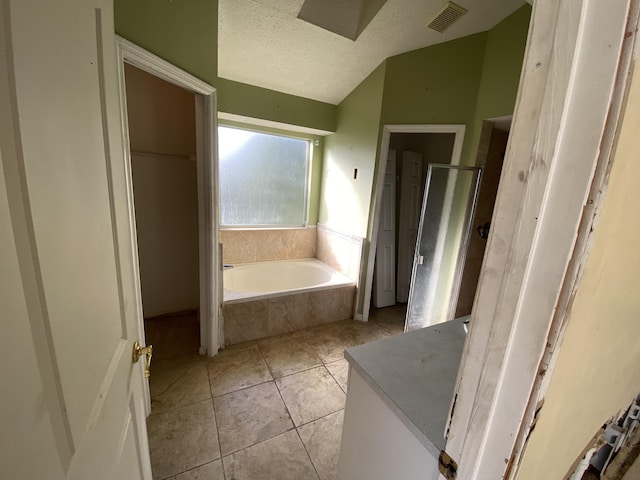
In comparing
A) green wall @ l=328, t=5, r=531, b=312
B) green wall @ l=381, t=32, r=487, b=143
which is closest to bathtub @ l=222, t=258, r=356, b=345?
green wall @ l=328, t=5, r=531, b=312

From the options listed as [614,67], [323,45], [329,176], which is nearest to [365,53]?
[323,45]

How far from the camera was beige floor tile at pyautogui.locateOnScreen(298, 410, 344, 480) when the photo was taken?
1360mm

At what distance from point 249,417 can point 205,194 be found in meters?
1.49

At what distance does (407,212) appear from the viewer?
131 inches

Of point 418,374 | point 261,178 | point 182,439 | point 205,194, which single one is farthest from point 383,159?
point 182,439

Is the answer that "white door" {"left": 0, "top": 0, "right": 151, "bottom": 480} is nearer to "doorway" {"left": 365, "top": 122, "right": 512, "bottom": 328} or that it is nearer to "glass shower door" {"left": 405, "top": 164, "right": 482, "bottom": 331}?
"glass shower door" {"left": 405, "top": 164, "right": 482, "bottom": 331}

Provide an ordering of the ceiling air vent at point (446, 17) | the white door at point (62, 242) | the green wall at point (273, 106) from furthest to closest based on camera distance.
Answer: the green wall at point (273, 106), the ceiling air vent at point (446, 17), the white door at point (62, 242)

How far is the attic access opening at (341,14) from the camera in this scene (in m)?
1.82

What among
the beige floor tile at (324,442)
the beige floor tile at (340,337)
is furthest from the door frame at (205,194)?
the beige floor tile at (324,442)

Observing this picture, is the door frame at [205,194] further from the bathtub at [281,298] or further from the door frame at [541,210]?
the door frame at [541,210]

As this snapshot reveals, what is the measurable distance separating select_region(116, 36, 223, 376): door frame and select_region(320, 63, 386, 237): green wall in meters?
1.45

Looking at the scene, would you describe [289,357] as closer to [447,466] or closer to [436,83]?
[447,466]

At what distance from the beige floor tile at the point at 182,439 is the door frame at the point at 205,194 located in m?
0.22

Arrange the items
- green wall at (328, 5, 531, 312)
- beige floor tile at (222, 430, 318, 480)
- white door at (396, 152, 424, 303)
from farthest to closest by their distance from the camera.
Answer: white door at (396, 152, 424, 303) → green wall at (328, 5, 531, 312) → beige floor tile at (222, 430, 318, 480)
